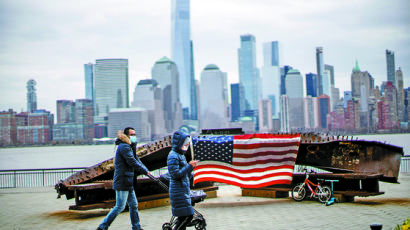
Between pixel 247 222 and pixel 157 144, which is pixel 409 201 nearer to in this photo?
pixel 247 222

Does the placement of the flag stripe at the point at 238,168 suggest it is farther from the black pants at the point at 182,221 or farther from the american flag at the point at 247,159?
the black pants at the point at 182,221

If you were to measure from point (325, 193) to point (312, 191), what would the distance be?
0.41 metres

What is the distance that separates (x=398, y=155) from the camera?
14336 millimetres

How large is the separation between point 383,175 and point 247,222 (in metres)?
5.42

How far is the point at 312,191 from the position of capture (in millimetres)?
14383

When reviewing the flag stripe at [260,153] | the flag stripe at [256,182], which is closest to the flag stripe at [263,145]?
the flag stripe at [260,153]

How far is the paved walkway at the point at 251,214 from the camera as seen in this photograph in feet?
36.3

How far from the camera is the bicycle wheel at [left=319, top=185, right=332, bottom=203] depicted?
14070 mm

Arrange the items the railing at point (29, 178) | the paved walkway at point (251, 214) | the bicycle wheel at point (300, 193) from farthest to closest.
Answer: the railing at point (29, 178), the bicycle wheel at point (300, 193), the paved walkway at point (251, 214)

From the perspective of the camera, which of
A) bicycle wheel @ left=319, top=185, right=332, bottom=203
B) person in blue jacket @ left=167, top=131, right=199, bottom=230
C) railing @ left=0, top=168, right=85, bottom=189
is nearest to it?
person in blue jacket @ left=167, top=131, right=199, bottom=230

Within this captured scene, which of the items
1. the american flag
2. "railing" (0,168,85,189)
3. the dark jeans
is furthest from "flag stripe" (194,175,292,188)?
"railing" (0,168,85,189)

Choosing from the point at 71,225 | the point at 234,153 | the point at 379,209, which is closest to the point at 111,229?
the point at 71,225

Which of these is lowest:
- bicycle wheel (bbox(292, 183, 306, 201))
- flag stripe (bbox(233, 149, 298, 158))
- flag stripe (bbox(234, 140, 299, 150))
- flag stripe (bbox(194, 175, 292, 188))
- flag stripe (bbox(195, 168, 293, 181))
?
bicycle wheel (bbox(292, 183, 306, 201))

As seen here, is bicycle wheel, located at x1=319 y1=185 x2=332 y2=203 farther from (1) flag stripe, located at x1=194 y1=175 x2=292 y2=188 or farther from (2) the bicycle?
(1) flag stripe, located at x1=194 y1=175 x2=292 y2=188
